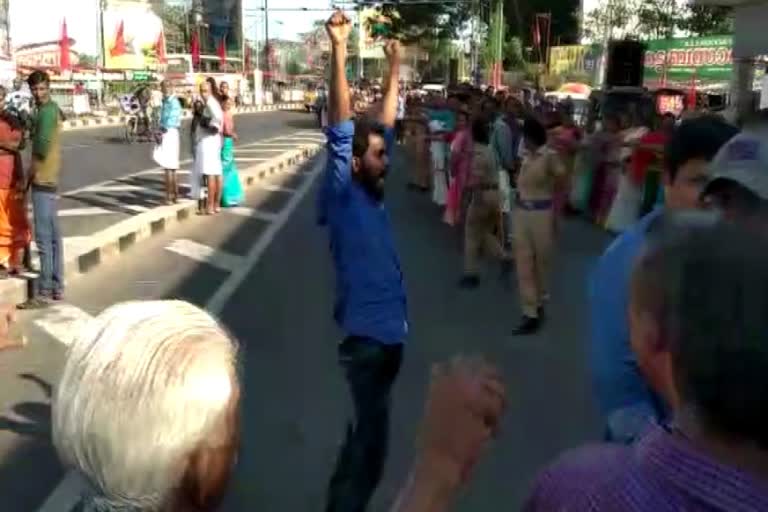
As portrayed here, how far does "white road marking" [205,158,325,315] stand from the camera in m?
9.23

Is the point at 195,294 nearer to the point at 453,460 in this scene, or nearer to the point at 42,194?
the point at 42,194

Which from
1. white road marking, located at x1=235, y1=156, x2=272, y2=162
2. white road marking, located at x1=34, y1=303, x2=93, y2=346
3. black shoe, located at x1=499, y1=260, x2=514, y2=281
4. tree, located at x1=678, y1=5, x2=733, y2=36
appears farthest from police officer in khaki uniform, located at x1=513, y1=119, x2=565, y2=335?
tree, located at x1=678, y1=5, x2=733, y2=36

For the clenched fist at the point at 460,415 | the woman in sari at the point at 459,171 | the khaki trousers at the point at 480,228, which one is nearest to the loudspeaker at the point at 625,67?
the woman in sari at the point at 459,171

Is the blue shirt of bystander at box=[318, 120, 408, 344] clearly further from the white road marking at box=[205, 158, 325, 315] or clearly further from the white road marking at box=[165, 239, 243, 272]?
the white road marking at box=[165, 239, 243, 272]

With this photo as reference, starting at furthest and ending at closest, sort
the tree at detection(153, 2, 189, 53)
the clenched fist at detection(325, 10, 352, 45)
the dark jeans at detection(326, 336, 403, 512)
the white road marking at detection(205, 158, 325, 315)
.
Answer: the tree at detection(153, 2, 189, 53) < the white road marking at detection(205, 158, 325, 315) < the clenched fist at detection(325, 10, 352, 45) < the dark jeans at detection(326, 336, 403, 512)

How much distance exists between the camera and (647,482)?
1.37m

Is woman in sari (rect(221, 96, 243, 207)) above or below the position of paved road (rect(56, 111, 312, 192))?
above

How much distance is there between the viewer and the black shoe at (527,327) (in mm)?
8086

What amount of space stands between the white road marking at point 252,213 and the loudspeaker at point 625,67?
355 inches

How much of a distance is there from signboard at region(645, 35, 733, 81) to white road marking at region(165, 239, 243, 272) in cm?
1535

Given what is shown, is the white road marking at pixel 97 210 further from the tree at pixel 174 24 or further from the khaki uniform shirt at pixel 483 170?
the tree at pixel 174 24

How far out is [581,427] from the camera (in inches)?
231

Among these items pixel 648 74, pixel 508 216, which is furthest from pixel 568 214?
pixel 648 74

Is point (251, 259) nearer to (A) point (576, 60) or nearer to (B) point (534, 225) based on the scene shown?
(B) point (534, 225)
